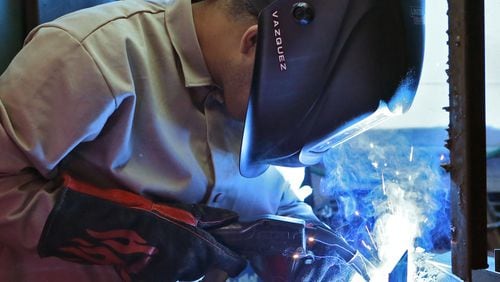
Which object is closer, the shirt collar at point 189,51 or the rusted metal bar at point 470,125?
the rusted metal bar at point 470,125

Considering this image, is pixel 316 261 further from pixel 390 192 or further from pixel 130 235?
pixel 130 235

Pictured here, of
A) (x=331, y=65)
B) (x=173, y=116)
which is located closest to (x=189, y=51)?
(x=173, y=116)

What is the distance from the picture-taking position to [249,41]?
4.19 ft

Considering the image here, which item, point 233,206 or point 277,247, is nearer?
point 277,247

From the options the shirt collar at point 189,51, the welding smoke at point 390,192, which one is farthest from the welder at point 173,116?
the welding smoke at point 390,192

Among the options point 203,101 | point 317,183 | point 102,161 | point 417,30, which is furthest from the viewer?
point 317,183

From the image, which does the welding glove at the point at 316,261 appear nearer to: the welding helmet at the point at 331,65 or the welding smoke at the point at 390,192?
the welding smoke at the point at 390,192

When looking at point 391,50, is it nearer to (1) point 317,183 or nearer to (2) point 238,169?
(2) point 238,169

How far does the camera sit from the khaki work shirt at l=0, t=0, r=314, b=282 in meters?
1.19

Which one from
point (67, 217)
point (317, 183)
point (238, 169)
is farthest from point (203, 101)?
point (317, 183)

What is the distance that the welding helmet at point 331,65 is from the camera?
1.14 metres

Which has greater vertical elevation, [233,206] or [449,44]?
Answer: [449,44]

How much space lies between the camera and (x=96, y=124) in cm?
121

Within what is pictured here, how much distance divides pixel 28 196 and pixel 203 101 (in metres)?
0.42
